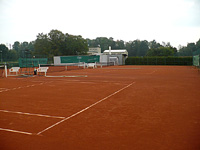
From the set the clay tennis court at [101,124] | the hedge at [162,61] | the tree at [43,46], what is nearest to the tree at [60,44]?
the tree at [43,46]

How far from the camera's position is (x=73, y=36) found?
72188 millimetres

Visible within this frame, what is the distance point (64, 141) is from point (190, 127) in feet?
10.1

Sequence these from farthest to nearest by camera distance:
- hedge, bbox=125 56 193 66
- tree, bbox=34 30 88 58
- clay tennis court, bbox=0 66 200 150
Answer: tree, bbox=34 30 88 58 → hedge, bbox=125 56 193 66 → clay tennis court, bbox=0 66 200 150

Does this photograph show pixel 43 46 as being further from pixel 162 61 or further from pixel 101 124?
pixel 101 124

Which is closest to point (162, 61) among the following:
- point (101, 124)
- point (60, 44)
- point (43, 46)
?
point (60, 44)

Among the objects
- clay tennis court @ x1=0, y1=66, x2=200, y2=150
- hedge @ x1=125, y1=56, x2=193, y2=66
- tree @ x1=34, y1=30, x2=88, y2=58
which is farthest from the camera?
tree @ x1=34, y1=30, x2=88, y2=58

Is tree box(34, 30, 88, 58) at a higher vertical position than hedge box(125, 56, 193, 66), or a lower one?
higher

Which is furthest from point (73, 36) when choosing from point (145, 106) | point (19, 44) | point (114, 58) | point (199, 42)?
point (19, 44)

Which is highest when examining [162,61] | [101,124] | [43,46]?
[43,46]

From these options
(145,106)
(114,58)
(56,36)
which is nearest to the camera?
(145,106)

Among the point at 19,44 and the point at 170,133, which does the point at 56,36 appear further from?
the point at 19,44

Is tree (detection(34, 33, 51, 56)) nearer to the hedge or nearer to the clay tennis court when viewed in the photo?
the hedge

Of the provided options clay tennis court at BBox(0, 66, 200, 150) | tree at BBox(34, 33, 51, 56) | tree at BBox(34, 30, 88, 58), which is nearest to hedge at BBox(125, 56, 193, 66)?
tree at BBox(34, 30, 88, 58)

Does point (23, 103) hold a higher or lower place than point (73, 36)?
lower
